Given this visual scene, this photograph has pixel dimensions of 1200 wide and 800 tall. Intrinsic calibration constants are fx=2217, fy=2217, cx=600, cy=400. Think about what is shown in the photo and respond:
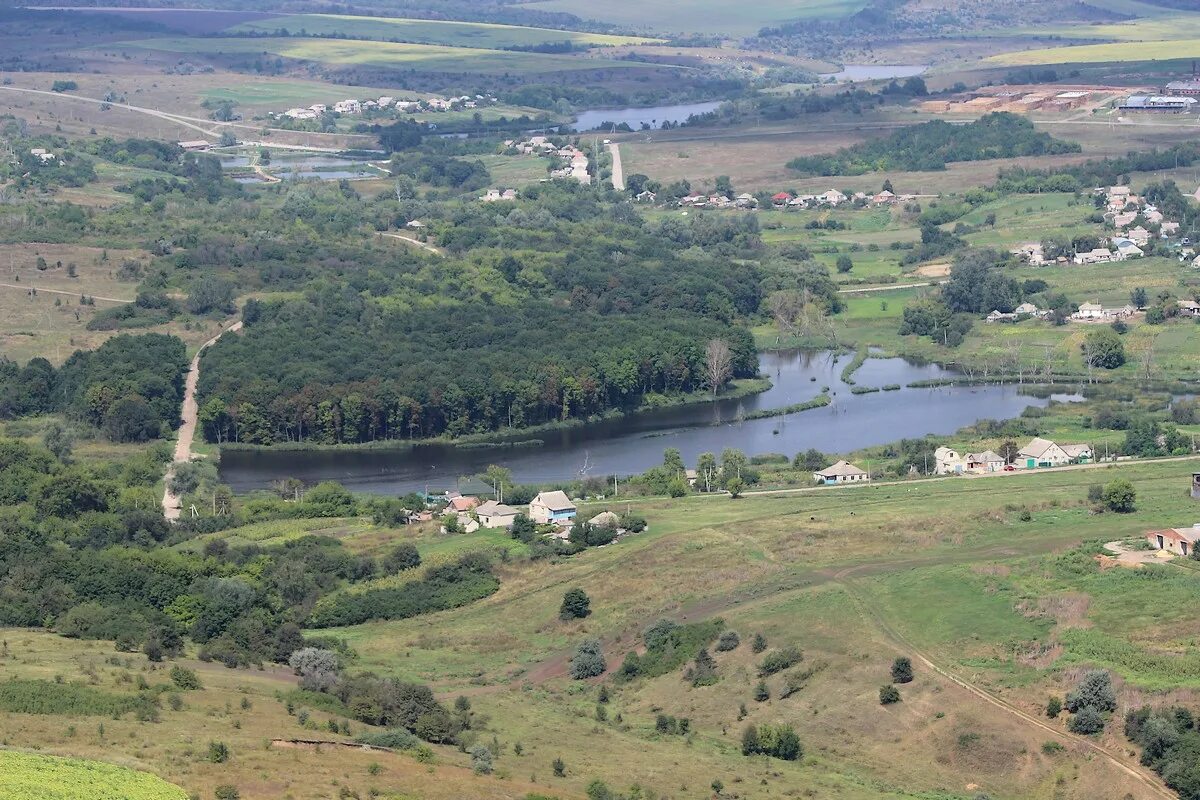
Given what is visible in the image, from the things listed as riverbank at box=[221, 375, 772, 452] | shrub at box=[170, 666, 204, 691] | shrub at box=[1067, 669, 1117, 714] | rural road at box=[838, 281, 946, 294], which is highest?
shrub at box=[1067, 669, 1117, 714]

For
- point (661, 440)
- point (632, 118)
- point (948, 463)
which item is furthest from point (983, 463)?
point (632, 118)

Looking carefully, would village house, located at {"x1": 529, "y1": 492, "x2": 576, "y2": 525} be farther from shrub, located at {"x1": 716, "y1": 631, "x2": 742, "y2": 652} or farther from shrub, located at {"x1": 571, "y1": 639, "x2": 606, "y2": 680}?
shrub, located at {"x1": 716, "y1": 631, "x2": 742, "y2": 652}

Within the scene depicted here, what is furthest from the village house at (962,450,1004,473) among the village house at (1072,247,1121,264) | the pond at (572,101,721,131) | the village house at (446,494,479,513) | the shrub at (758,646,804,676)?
the pond at (572,101,721,131)

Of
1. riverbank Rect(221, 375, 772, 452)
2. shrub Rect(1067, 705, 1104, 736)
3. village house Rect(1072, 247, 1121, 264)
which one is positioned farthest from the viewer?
village house Rect(1072, 247, 1121, 264)

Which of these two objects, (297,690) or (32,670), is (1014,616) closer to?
(297,690)

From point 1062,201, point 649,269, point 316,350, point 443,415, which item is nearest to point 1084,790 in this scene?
point 443,415

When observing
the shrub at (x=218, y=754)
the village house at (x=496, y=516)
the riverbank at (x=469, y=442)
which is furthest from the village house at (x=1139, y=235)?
the shrub at (x=218, y=754)
